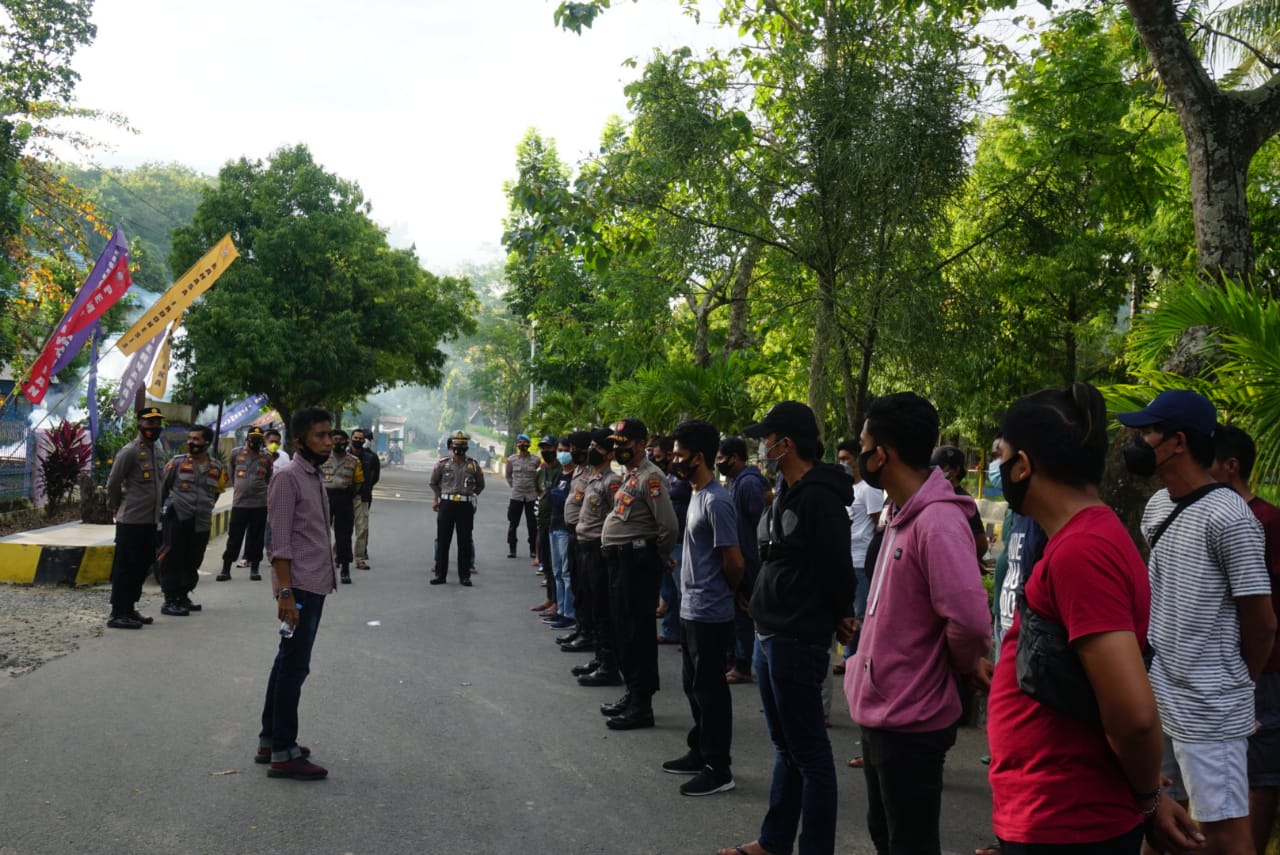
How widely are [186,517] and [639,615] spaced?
590cm

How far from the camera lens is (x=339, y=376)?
105 ft

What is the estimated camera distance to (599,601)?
832cm

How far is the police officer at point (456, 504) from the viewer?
13.3 metres

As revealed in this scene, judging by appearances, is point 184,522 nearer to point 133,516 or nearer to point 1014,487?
point 133,516

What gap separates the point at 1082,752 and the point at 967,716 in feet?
16.0

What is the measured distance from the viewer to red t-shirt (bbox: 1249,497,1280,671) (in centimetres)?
359

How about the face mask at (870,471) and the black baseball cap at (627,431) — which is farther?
the black baseball cap at (627,431)

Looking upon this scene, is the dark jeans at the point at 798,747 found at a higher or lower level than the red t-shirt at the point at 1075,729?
lower

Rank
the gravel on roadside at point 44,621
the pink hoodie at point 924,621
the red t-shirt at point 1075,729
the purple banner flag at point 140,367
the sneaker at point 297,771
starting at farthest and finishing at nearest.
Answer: the purple banner flag at point 140,367 → the gravel on roadside at point 44,621 → the sneaker at point 297,771 → the pink hoodie at point 924,621 → the red t-shirt at point 1075,729

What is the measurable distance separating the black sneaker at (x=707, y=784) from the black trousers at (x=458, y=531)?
8198 millimetres

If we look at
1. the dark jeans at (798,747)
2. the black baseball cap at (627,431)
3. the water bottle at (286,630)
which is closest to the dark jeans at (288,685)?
the water bottle at (286,630)

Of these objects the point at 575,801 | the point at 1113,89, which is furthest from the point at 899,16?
the point at 575,801

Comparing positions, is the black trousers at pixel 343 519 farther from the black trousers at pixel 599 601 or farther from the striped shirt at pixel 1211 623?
the striped shirt at pixel 1211 623

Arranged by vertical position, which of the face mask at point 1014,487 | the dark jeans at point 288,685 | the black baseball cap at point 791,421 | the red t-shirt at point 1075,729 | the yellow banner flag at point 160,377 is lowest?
Answer: the dark jeans at point 288,685
